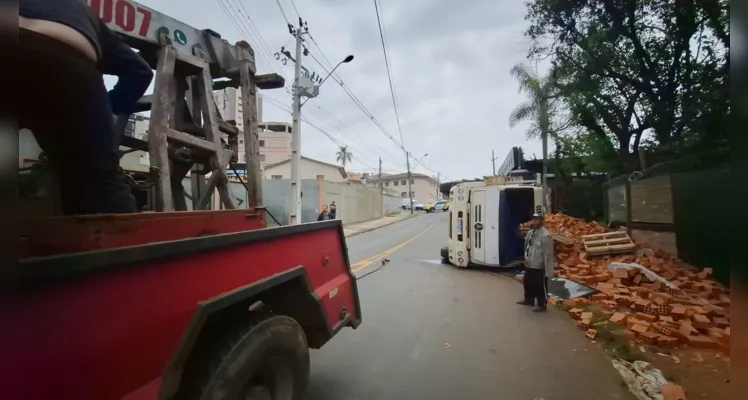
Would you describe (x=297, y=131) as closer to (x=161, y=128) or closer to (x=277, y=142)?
(x=161, y=128)

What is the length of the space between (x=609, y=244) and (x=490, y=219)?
274 cm

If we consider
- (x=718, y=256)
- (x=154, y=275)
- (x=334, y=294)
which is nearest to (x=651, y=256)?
(x=718, y=256)

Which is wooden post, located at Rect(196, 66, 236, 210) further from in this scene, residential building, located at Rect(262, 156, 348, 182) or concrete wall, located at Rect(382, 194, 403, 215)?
residential building, located at Rect(262, 156, 348, 182)

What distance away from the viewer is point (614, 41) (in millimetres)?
14000

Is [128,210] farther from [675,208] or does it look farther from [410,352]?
[675,208]

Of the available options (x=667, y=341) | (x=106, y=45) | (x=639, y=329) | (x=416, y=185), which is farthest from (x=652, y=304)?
(x=416, y=185)

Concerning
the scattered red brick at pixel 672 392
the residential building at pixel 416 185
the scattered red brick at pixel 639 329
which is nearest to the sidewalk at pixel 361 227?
the scattered red brick at pixel 639 329

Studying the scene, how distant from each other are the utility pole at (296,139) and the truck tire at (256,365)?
14.7m

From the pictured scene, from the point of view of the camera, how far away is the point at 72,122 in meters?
1.64

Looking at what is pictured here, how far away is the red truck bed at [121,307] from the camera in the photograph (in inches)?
44.6

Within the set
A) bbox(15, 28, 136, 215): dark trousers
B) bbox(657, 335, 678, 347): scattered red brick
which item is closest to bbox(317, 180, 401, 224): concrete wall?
bbox(657, 335, 678, 347): scattered red brick

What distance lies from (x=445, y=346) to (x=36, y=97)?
178 inches

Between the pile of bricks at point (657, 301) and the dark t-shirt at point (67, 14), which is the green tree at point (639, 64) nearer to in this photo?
the pile of bricks at point (657, 301)

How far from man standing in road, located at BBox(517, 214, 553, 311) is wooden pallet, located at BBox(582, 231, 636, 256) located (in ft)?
10.9
